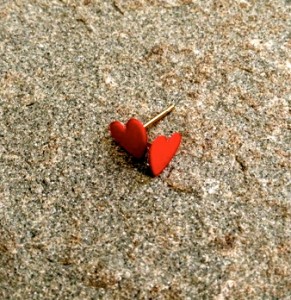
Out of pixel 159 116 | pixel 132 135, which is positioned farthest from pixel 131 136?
pixel 159 116

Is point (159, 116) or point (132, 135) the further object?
point (159, 116)

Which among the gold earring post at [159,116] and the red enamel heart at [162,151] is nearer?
the red enamel heart at [162,151]

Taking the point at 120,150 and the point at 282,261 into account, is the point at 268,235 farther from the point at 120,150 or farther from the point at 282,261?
the point at 120,150

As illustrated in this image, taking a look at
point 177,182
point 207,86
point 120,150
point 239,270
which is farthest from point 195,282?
point 207,86

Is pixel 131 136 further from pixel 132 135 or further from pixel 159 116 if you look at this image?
pixel 159 116

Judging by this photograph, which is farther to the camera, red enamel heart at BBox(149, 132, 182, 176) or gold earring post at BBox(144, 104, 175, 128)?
gold earring post at BBox(144, 104, 175, 128)
